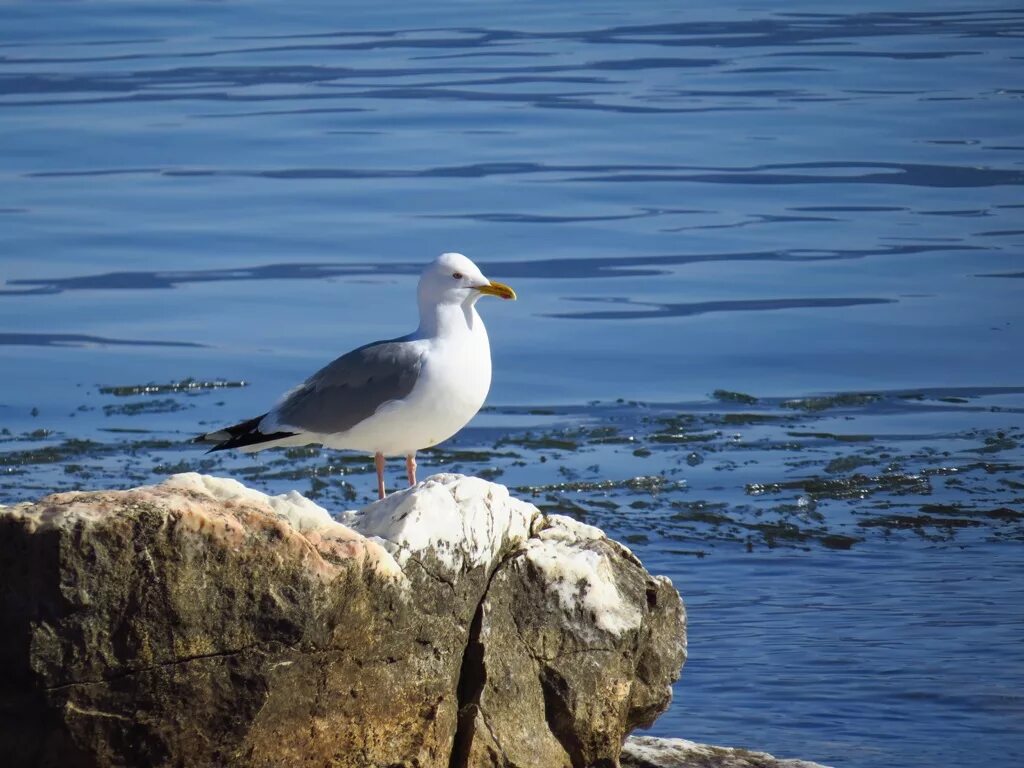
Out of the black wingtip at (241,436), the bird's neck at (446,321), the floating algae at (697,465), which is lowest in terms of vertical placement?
the floating algae at (697,465)

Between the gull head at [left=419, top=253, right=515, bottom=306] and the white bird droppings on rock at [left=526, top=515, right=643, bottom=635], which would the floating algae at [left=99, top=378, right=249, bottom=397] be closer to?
the gull head at [left=419, top=253, right=515, bottom=306]

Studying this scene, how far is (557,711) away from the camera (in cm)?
496

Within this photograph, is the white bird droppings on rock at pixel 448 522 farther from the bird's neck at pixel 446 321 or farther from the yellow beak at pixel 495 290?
the yellow beak at pixel 495 290

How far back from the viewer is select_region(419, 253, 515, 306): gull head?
669 cm

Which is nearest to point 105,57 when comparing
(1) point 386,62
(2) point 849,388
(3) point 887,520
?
(1) point 386,62

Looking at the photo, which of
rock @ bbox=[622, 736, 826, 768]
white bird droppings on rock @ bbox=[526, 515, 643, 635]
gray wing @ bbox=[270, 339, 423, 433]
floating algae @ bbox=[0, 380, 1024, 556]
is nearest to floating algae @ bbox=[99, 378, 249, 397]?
floating algae @ bbox=[0, 380, 1024, 556]

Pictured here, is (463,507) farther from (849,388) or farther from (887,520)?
(849,388)

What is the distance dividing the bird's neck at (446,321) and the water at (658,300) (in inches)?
59.5

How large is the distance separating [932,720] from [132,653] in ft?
9.82

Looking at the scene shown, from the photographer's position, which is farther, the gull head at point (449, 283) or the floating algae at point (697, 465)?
the floating algae at point (697, 465)

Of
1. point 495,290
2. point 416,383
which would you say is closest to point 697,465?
point 495,290

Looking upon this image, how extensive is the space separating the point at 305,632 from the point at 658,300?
9.32 metres

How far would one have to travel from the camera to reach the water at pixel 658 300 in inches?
287

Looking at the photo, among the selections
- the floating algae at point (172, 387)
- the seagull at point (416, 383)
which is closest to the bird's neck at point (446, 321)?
the seagull at point (416, 383)
